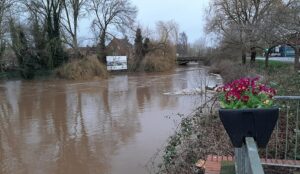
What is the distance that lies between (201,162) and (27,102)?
14911 mm

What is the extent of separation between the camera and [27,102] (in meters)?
18.4

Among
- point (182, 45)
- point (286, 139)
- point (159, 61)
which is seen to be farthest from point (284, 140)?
point (182, 45)

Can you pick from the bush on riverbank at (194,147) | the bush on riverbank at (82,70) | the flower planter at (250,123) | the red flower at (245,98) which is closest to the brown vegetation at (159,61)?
the bush on riverbank at (82,70)

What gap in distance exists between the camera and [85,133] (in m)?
10.4

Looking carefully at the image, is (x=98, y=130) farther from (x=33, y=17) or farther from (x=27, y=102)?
(x=33, y=17)

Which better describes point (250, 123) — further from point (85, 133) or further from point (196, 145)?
point (85, 133)

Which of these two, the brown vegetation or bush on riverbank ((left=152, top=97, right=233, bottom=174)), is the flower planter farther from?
the brown vegetation

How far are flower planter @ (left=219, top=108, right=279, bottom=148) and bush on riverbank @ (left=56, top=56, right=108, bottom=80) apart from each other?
1168 inches

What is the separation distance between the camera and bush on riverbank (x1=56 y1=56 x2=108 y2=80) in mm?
31603

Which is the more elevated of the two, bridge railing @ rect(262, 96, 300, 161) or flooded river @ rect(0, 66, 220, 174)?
bridge railing @ rect(262, 96, 300, 161)

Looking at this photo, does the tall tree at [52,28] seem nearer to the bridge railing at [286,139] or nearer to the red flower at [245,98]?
the bridge railing at [286,139]

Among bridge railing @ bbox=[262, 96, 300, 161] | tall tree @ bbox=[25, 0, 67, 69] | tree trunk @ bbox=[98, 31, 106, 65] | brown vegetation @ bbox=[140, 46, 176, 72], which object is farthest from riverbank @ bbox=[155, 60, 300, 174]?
brown vegetation @ bbox=[140, 46, 176, 72]

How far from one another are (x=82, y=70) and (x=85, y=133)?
2198 centimetres

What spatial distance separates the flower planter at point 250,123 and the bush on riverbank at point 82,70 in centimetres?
2967
